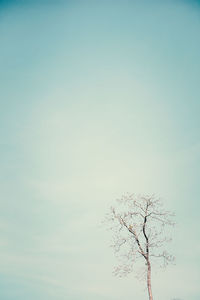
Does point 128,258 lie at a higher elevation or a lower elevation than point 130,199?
lower

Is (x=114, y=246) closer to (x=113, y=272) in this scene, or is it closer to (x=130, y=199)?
(x=113, y=272)

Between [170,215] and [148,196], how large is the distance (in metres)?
3.34

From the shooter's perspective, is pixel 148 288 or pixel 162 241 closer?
pixel 148 288

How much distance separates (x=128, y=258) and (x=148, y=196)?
284 inches

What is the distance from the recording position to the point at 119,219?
30.2m

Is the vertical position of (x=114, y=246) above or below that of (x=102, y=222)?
below

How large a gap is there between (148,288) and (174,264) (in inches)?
162

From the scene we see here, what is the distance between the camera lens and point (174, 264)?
29.1 m

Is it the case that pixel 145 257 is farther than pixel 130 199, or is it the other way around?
pixel 130 199

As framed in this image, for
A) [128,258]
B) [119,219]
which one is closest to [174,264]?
[128,258]

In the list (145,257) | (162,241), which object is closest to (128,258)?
(145,257)

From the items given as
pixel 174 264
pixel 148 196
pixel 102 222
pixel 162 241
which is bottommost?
pixel 174 264

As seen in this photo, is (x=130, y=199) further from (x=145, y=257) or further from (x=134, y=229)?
(x=145, y=257)

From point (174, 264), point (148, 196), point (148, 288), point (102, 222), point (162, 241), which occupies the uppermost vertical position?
point (148, 196)
